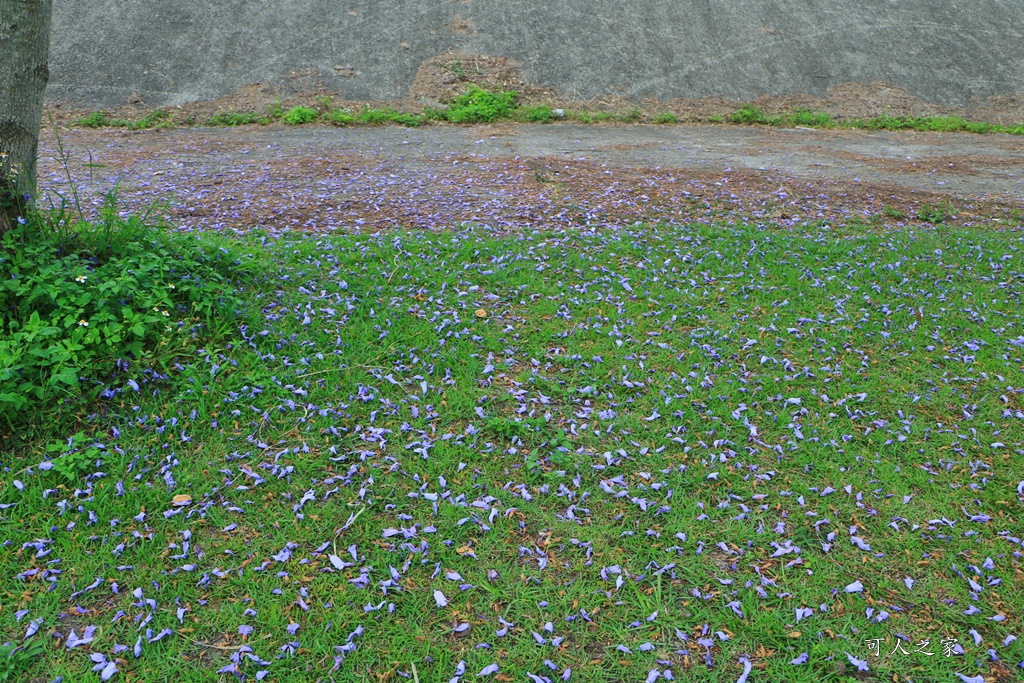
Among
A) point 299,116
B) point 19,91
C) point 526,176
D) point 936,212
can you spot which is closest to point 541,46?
point 299,116

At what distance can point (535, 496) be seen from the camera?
10.3 feet

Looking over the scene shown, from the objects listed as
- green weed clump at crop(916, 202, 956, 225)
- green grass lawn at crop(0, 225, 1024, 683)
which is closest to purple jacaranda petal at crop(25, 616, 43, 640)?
green grass lawn at crop(0, 225, 1024, 683)

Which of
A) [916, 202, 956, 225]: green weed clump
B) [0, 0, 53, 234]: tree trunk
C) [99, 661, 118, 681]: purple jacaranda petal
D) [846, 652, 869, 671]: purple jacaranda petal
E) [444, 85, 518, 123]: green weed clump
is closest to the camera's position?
[99, 661, 118, 681]: purple jacaranda petal

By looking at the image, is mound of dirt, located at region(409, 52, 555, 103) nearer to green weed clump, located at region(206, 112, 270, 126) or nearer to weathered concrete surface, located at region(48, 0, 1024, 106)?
weathered concrete surface, located at region(48, 0, 1024, 106)

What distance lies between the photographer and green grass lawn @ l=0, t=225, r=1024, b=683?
2.42 m

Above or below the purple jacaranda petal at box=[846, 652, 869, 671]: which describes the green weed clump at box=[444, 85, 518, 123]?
above

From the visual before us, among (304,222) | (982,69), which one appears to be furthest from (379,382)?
(982,69)

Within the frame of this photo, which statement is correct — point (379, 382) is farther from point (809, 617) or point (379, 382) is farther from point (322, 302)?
point (809, 617)

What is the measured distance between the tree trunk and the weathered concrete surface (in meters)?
9.91

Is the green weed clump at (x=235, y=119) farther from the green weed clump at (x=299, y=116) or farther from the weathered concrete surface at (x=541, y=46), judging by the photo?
the weathered concrete surface at (x=541, y=46)

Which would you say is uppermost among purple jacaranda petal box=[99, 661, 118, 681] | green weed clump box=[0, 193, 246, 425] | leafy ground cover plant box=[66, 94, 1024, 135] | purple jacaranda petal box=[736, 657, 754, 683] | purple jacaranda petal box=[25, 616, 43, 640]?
leafy ground cover plant box=[66, 94, 1024, 135]

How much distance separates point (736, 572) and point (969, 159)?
10.6m

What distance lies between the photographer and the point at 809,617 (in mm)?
2549

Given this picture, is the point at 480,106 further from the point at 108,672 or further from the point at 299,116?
the point at 108,672
